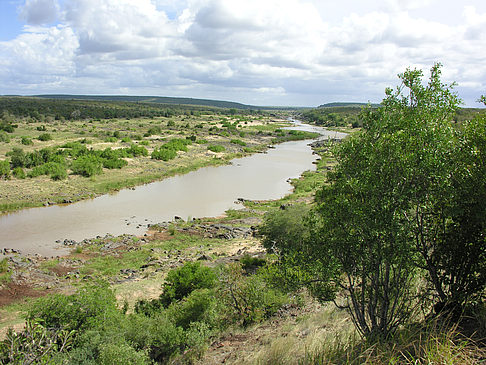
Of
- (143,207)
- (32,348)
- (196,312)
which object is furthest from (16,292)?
(143,207)

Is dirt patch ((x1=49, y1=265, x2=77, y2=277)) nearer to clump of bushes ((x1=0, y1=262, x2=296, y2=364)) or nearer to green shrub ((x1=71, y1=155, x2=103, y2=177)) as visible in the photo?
clump of bushes ((x1=0, y1=262, x2=296, y2=364))

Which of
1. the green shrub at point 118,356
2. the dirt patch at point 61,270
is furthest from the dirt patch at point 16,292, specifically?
the green shrub at point 118,356

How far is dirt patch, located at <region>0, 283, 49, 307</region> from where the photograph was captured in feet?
44.6

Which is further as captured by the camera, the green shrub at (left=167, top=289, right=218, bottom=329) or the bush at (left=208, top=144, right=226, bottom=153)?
the bush at (left=208, top=144, right=226, bottom=153)

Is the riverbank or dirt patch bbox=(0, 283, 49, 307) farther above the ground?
Answer: the riverbank

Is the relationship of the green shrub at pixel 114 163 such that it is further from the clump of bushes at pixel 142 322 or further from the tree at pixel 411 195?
the tree at pixel 411 195

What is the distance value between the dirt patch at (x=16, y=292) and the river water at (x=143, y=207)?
469 cm

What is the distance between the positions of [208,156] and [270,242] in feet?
114

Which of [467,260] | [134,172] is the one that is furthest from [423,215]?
[134,172]

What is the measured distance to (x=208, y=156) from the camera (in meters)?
51.6

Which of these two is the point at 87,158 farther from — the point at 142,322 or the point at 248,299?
the point at 248,299

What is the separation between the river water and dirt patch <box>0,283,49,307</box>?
15.4 ft

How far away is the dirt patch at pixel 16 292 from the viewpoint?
13.6 metres

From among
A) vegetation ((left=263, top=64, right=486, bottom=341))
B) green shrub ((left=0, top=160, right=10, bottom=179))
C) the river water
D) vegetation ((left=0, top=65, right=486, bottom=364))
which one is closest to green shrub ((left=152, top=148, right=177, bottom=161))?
the river water
